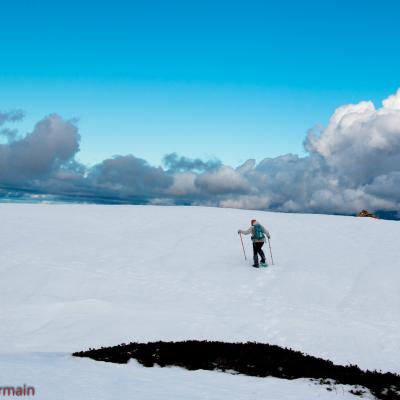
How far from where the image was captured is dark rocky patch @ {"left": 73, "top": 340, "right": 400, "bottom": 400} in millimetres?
7809

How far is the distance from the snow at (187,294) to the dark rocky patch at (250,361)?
1.53 ft

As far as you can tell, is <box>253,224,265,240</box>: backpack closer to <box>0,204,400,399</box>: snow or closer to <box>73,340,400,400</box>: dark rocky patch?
<box>0,204,400,399</box>: snow

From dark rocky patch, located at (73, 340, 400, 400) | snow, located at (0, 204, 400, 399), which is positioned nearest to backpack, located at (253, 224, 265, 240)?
snow, located at (0, 204, 400, 399)

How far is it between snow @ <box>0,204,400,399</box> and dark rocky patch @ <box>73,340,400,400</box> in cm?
47

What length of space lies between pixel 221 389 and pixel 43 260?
14.4 m

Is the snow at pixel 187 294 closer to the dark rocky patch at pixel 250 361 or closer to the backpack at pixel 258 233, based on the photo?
the dark rocky patch at pixel 250 361

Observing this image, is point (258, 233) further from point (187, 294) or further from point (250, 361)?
point (250, 361)

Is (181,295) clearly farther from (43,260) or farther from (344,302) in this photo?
(43,260)

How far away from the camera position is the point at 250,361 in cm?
861

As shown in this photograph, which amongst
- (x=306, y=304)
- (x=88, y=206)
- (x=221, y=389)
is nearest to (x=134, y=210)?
(x=88, y=206)

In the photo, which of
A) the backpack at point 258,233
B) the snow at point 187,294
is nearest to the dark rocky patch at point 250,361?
the snow at point 187,294

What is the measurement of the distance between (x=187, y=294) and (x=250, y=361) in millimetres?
7165

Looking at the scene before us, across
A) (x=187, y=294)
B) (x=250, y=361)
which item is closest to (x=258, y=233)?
(x=187, y=294)

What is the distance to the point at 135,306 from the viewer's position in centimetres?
1436
